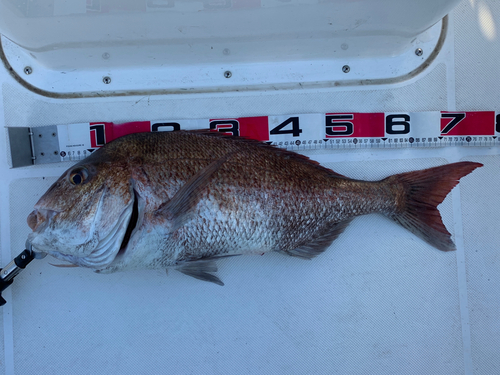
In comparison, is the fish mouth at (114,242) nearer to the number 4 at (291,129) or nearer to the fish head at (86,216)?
the fish head at (86,216)

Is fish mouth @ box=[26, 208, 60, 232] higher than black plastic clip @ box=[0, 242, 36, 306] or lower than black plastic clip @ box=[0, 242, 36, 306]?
higher

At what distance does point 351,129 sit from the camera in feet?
6.09

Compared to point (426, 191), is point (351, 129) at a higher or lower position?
higher

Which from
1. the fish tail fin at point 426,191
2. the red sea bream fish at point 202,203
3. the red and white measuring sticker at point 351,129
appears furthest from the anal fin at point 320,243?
the red and white measuring sticker at point 351,129

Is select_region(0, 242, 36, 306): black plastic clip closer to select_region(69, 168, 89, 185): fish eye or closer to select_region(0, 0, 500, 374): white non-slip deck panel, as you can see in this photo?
select_region(0, 0, 500, 374): white non-slip deck panel

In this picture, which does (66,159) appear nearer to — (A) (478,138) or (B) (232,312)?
(B) (232,312)

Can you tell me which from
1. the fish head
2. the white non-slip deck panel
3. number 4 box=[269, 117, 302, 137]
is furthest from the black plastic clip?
number 4 box=[269, 117, 302, 137]

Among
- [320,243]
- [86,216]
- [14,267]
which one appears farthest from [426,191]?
[14,267]

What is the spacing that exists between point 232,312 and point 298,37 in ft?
5.10

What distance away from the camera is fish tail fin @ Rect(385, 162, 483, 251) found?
1683 mm

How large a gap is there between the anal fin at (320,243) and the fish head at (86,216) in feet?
2.75

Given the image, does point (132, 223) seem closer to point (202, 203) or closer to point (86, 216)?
point (86, 216)

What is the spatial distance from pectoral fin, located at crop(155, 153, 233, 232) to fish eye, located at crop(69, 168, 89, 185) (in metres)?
0.35

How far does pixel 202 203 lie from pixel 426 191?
1.15 metres
